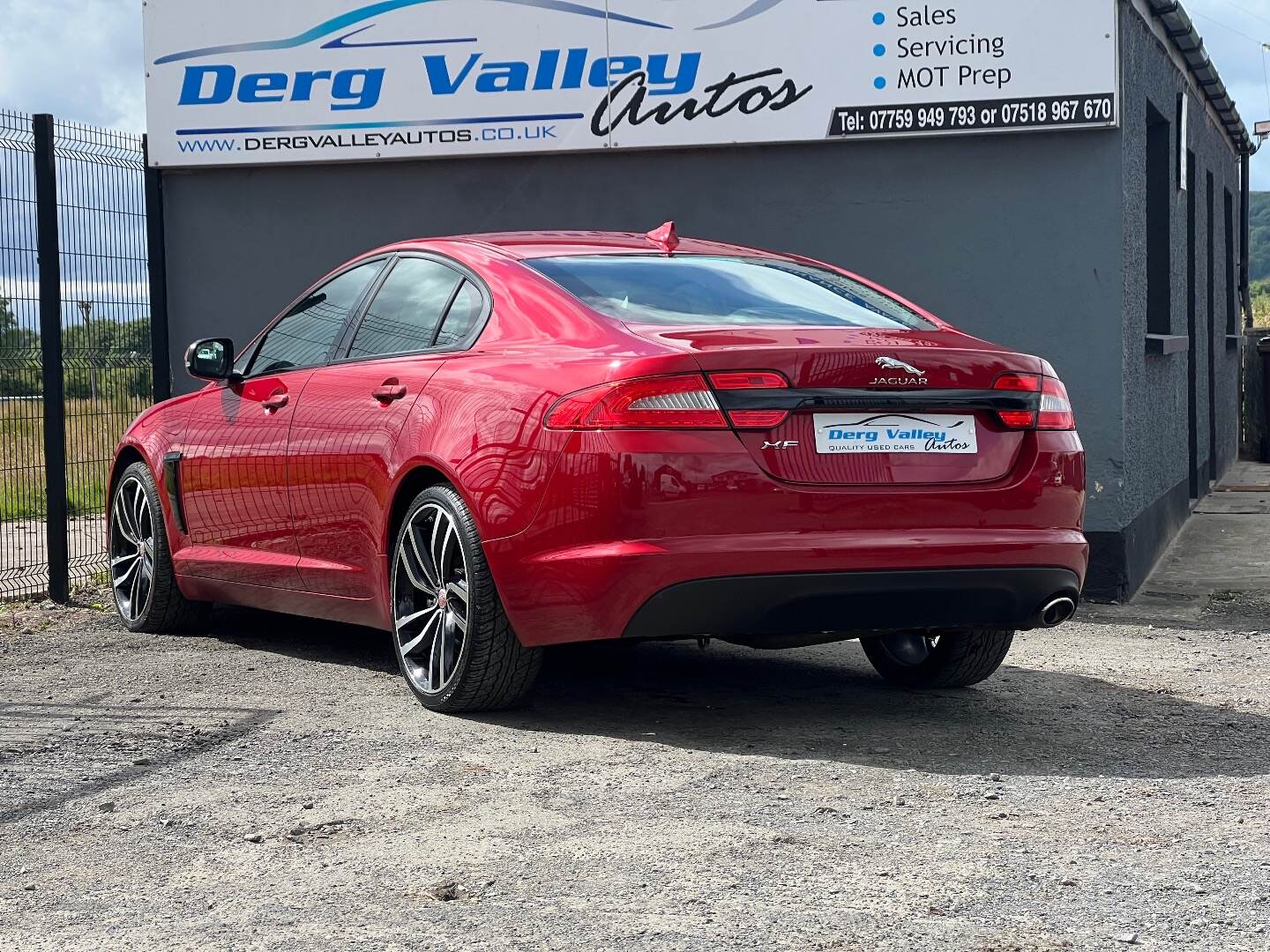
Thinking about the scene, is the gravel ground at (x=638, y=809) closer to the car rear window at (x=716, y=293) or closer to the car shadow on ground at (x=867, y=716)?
the car shadow on ground at (x=867, y=716)

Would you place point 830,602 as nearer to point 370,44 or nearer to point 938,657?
point 938,657

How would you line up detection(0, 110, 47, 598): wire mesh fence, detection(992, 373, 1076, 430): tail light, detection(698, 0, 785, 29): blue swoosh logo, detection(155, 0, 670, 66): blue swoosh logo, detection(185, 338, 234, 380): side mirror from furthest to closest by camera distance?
detection(155, 0, 670, 66): blue swoosh logo
detection(698, 0, 785, 29): blue swoosh logo
detection(0, 110, 47, 598): wire mesh fence
detection(185, 338, 234, 380): side mirror
detection(992, 373, 1076, 430): tail light

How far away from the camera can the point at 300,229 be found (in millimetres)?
10086

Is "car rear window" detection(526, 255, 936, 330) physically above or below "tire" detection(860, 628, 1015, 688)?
above

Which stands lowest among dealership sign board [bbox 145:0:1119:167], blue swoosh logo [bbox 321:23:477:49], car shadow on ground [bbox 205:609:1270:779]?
car shadow on ground [bbox 205:609:1270:779]

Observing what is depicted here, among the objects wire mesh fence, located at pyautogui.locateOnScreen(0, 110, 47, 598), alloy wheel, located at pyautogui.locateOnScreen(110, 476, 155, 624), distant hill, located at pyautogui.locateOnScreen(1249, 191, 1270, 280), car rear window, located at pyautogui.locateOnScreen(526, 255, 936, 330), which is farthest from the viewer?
distant hill, located at pyautogui.locateOnScreen(1249, 191, 1270, 280)

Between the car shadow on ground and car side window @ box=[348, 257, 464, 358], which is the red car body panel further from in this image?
the car shadow on ground

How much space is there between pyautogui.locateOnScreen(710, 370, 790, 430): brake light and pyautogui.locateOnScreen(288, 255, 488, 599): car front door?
44.3 inches

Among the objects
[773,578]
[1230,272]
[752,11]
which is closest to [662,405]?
[773,578]

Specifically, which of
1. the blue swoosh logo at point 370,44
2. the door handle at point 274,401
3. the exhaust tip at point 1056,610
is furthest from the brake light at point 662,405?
the blue swoosh logo at point 370,44

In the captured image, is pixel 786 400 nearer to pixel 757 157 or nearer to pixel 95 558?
pixel 757 157

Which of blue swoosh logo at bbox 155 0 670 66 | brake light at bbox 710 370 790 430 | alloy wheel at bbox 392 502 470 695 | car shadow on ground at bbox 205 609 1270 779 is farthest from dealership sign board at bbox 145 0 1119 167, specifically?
brake light at bbox 710 370 790 430

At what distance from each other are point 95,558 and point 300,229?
2181mm

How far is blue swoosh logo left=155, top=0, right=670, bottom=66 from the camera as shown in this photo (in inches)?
368
